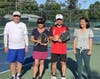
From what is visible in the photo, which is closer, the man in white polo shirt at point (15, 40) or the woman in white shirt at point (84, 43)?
the woman in white shirt at point (84, 43)

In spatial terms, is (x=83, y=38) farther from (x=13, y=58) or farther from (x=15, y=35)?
(x=13, y=58)

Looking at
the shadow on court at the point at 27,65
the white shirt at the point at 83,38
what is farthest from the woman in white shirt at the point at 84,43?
the shadow on court at the point at 27,65

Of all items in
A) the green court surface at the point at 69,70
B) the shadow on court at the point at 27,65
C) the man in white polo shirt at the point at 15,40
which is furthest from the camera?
the shadow on court at the point at 27,65

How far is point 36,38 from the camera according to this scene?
29.2ft

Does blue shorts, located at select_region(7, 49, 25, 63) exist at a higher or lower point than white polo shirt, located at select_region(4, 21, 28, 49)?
lower

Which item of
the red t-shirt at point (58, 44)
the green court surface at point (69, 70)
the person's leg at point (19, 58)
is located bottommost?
the green court surface at point (69, 70)

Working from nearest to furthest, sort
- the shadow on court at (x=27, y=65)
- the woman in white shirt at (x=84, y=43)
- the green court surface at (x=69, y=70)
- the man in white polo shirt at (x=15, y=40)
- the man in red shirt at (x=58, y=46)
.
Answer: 1. the woman in white shirt at (x=84, y=43)
2. the man in white polo shirt at (x=15, y=40)
3. the man in red shirt at (x=58, y=46)
4. the green court surface at (x=69, y=70)
5. the shadow on court at (x=27, y=65)

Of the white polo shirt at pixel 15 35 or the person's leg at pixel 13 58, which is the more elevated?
the white polo shirt at pixel 15 35

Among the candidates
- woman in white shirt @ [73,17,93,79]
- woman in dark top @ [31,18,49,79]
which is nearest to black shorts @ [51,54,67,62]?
woman in dark top @ [31,18,49,79]

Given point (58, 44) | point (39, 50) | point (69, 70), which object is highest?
point (58, 44)

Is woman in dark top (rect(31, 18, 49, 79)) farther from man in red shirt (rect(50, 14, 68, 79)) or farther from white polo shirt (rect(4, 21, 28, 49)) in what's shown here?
white polo shirt (rect(4, 21, 28, 49))

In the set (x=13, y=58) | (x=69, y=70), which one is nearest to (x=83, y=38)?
(x=69, y=70)

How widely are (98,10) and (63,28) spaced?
1447cm

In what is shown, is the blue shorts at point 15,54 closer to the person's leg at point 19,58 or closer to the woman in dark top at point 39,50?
the person's leg at point 19,58
